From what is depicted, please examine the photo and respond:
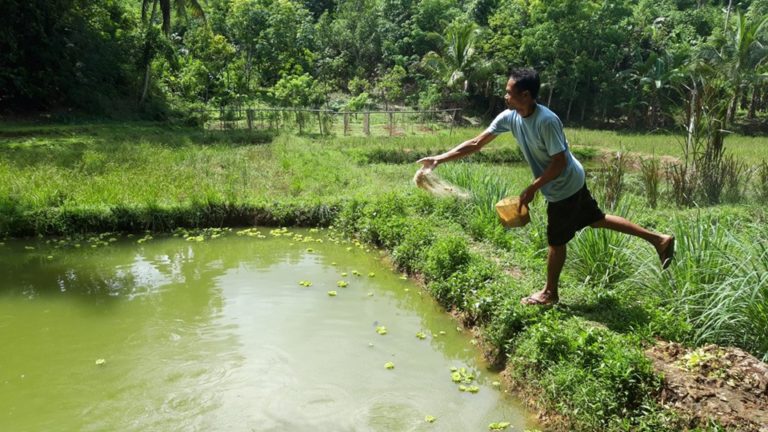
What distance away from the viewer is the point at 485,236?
241 inches

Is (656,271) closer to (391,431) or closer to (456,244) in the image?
(456,244)

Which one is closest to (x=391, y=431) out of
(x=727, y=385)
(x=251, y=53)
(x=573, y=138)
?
(x=727, y=385)

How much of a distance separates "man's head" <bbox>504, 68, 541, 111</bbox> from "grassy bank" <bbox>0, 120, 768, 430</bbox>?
4.71 ft

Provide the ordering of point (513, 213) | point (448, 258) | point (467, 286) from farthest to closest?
point (448, 258)
point (467, 286)
point (513, 213)

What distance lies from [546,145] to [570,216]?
521mm

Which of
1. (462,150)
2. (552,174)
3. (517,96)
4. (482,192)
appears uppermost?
(517,96)

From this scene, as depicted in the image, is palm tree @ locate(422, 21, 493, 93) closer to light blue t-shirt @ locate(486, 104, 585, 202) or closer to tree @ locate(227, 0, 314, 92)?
tree @ locate(227, 0, 314, 92)

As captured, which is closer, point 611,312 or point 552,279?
point 611,312

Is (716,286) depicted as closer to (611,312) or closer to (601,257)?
(611,312)

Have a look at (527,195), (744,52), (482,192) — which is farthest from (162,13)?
(744,52)

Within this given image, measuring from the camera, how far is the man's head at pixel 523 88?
11.3 ft

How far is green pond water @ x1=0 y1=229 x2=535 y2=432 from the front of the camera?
340 cm

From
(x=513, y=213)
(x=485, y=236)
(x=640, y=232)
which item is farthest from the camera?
(x=485, y=236)

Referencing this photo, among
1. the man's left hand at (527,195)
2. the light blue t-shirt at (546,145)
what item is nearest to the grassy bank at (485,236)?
the man's left hand at (527,195)
